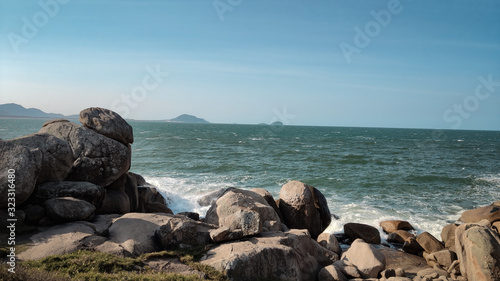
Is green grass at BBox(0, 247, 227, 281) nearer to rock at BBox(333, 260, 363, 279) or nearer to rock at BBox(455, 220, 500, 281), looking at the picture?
rock at BBox(333, 260, 363, 279)

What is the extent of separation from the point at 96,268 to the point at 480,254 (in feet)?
45.1

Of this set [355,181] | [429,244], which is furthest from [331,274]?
[355,181]

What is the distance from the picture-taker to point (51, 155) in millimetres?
14102

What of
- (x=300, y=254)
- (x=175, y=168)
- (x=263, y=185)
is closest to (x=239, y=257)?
(x=300, y=254)

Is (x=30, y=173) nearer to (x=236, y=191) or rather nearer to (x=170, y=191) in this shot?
(x=236, y=191)

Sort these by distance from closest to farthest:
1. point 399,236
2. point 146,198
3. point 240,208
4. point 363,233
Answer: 1. point 240,208
2. point 363,233
3. point 399,236
4. point 146,198

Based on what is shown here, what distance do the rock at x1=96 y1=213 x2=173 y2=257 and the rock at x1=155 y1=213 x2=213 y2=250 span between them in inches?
12.9

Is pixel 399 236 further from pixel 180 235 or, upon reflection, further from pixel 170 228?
pixel 170 228

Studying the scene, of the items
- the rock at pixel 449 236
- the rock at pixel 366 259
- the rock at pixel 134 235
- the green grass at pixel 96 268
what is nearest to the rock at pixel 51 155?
the rock at pixel 134 235

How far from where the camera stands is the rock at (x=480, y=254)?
11828 millimetres

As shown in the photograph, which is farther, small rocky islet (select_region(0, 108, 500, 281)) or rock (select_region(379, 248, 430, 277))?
rock (select_region(379, 248, 430, 277))

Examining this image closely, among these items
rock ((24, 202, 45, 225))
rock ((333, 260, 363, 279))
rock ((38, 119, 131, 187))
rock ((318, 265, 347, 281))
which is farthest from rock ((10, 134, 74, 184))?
rock ((333, 260, 363, 279))

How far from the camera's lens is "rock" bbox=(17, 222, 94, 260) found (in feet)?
31.8

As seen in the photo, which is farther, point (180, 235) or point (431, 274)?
point (431, 274)
